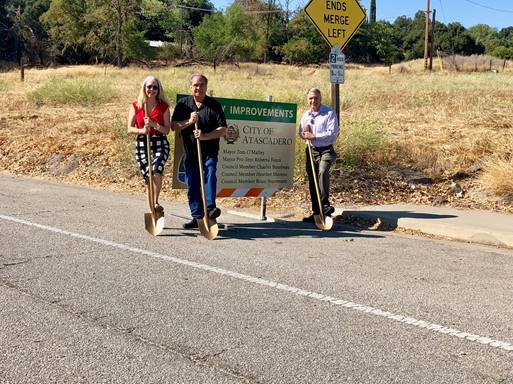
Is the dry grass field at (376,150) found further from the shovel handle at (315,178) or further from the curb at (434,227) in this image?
the shovel handle at (315,178)

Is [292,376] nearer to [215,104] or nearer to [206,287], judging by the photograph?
[206,287]

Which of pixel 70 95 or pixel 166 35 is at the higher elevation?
pixel 166 35

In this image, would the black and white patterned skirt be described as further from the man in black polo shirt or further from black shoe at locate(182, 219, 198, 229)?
black shoe at locate(182, 219, 198, 229)

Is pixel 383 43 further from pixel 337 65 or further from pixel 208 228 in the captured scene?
pixel 208 228

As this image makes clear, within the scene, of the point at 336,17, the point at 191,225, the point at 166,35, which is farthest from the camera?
the point at 166,35

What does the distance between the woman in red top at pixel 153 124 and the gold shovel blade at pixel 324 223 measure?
6.81 feet

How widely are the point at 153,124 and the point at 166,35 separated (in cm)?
8541

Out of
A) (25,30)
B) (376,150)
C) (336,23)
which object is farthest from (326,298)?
(25,30)

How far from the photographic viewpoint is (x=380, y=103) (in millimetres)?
20203

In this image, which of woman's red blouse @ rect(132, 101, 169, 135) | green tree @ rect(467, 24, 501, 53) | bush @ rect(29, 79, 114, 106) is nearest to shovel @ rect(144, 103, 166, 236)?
woman's red blouse @ rect(132, 101, 169, 135)

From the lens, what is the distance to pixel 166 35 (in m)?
89.4

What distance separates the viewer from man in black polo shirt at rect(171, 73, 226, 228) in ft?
25.0

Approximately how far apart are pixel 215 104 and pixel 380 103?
1334cm

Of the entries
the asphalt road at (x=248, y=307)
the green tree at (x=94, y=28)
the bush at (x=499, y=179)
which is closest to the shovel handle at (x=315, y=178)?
the asphalt road at (x=248, y=307)
